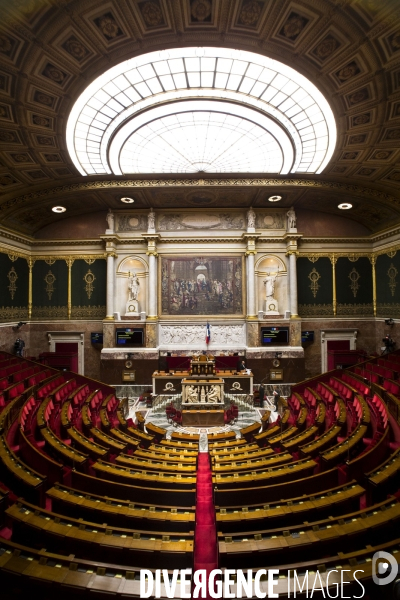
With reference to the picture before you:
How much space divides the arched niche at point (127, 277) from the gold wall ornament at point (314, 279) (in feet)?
32.0

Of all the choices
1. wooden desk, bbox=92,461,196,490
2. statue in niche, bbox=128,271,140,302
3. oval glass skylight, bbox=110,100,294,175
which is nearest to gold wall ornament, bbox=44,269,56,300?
statue in niche, bbox=128,271,140,302

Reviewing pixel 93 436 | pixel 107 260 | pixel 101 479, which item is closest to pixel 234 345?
pixel 107 260

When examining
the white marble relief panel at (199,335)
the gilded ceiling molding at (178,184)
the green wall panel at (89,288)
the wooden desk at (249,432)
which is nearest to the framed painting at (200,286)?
the white marble relief panel at (199,335)

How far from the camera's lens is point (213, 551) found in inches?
162

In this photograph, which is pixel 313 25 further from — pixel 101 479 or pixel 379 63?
pixel 101 479

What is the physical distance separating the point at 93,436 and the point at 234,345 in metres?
10.8

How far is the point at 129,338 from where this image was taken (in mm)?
16891

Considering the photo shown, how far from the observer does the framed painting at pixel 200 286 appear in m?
17.6

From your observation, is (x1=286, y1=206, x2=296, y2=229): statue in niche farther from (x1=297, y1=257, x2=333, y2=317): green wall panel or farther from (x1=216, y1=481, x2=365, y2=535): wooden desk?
(x1=216, y1=481, x2=365, y2=535): wooden desk

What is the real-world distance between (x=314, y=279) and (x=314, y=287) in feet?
1.56

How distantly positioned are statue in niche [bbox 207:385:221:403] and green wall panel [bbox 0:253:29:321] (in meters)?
11.4

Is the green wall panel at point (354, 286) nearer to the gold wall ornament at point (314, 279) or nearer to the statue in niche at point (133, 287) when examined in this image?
the gold wall ornament at point (314, 279)

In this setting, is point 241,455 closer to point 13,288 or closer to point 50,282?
point 13,288

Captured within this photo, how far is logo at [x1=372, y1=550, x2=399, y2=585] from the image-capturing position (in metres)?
2.73
